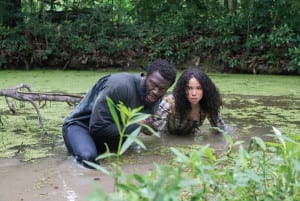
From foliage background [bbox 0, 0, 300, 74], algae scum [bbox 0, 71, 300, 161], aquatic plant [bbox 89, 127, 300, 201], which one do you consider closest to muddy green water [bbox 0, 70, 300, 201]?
algae scum [bbox 0, 71, 300, 161]

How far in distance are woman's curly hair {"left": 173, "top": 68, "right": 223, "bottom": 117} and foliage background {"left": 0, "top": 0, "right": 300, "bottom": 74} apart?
5.71m

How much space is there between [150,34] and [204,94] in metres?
6.99

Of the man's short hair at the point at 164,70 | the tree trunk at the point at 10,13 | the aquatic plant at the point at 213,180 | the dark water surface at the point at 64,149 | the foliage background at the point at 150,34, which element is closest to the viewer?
the aquatic plant at the point at 213,180

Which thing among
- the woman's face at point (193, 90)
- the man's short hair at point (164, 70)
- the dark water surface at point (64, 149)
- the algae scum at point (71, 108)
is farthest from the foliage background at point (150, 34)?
the man's short hair at point (164, 70)

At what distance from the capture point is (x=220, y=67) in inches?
408

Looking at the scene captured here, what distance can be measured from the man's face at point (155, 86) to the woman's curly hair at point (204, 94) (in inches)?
21.4

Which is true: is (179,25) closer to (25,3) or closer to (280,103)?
(25,3)

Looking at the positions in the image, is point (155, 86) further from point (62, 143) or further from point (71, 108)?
point (71, 108)

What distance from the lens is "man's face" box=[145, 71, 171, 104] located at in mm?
3602

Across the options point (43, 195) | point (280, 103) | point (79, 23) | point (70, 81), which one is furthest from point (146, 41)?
point (43, 195)

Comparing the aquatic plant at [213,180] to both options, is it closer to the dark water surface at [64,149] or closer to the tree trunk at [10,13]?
the dark water surface at [64,149]

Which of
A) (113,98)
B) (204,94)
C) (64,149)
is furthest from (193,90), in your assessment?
(64,149)

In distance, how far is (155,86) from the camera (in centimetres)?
364

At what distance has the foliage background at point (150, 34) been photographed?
33.1 ft
